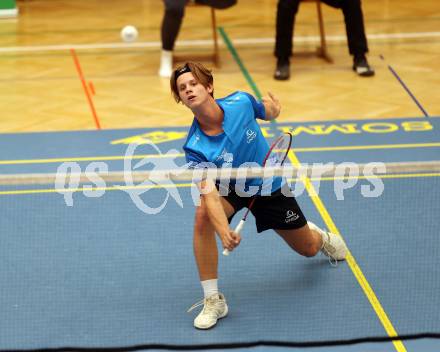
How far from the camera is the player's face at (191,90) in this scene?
5.00 metres

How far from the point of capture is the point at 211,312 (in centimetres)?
522

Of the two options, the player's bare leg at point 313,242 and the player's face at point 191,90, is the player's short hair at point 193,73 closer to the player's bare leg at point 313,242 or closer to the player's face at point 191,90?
the player's face at point 191,90

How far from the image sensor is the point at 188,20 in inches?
479

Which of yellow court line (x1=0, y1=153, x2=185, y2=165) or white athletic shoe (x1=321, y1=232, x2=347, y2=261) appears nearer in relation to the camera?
white athletic shoe (x1=321, y1=232, x2=347, y2=261)

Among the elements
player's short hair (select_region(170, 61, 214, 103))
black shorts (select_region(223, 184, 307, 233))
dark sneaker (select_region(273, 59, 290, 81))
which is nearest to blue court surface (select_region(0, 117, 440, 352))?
black shorts (select_region(223, 184, 307, 233))

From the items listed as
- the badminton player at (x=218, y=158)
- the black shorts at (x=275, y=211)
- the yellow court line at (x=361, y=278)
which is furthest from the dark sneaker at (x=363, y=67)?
the black shorts at (x=275, y=211)

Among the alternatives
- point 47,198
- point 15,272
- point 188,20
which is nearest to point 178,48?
point 188,20

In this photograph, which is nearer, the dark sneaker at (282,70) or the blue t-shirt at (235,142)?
the blue t-shirt at (235,142)

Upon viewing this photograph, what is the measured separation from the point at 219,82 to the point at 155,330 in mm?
4830

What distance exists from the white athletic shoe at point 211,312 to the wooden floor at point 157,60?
3.47m

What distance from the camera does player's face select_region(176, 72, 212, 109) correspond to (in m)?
5.00

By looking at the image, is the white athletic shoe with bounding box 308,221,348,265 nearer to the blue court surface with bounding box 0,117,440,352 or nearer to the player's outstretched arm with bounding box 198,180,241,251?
the blue court surface with bounding box 0,117,440,352

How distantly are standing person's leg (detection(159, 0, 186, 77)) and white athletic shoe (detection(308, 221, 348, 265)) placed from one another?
4491mm

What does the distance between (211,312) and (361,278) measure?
1037 mm
